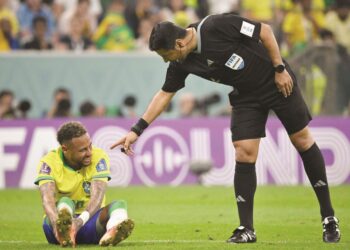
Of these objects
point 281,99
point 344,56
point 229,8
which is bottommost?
point 281,99

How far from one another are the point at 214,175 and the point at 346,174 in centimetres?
260

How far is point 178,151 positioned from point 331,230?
9636mm

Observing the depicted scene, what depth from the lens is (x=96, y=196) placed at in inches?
356

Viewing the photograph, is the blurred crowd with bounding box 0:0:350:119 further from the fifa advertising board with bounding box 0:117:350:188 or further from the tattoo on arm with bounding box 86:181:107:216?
the tattoo on arm with bounding box 86:181:107:216

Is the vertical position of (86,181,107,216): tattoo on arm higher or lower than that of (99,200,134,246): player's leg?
higher

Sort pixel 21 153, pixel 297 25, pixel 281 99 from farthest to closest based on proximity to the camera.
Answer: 1. pixel 297 25
2. pixel 21 153
3. pixel 281 99

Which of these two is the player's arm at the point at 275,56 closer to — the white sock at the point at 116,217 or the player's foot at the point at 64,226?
the white sock at the point at 116,217

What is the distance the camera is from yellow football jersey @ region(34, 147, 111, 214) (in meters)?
9.17

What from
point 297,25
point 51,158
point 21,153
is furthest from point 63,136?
point 297,25

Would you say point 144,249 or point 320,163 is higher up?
point 320,163

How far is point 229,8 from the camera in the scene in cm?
2244

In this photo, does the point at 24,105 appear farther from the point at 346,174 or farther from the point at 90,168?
the point at 90,168

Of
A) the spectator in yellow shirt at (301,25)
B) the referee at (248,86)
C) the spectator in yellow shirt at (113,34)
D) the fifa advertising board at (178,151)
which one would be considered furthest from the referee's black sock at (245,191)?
the spectator in yellow shirt at (113,34)

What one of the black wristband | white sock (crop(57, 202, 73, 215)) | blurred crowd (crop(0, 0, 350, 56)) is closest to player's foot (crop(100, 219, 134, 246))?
white sock (crop(57, 202, 73, 215))
